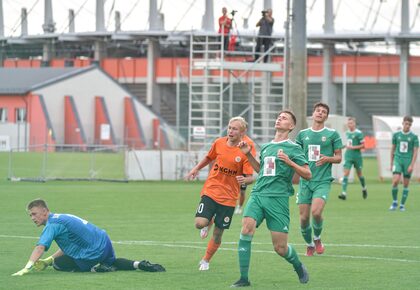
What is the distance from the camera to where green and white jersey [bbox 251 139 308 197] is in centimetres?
1354

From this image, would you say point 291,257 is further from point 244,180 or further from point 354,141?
point 354,141

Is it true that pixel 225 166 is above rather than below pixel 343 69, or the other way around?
below

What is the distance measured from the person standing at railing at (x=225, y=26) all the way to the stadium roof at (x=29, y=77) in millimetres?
25546

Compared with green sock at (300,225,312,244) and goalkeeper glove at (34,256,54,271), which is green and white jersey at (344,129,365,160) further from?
goalkeeper glove at (34,256,54,271)

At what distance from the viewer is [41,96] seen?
2724 inches

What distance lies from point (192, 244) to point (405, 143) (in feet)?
33.7

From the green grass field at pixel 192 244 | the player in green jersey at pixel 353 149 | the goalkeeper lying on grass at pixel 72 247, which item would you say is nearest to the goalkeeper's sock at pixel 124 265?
the goalkeeper lying on grass at pixel 72 247

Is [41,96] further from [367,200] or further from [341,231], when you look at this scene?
[341,231]

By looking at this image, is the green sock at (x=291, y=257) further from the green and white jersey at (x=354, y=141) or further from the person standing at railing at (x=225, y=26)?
the person standing at railing at (x=225, y=26)

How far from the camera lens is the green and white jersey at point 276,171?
1354 cm

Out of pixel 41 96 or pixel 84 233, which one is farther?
pixel 41 96

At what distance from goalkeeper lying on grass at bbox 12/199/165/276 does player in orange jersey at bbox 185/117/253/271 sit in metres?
1.02

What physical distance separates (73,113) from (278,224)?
5800cm

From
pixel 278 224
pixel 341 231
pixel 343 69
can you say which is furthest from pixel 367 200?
pixel 343 69
